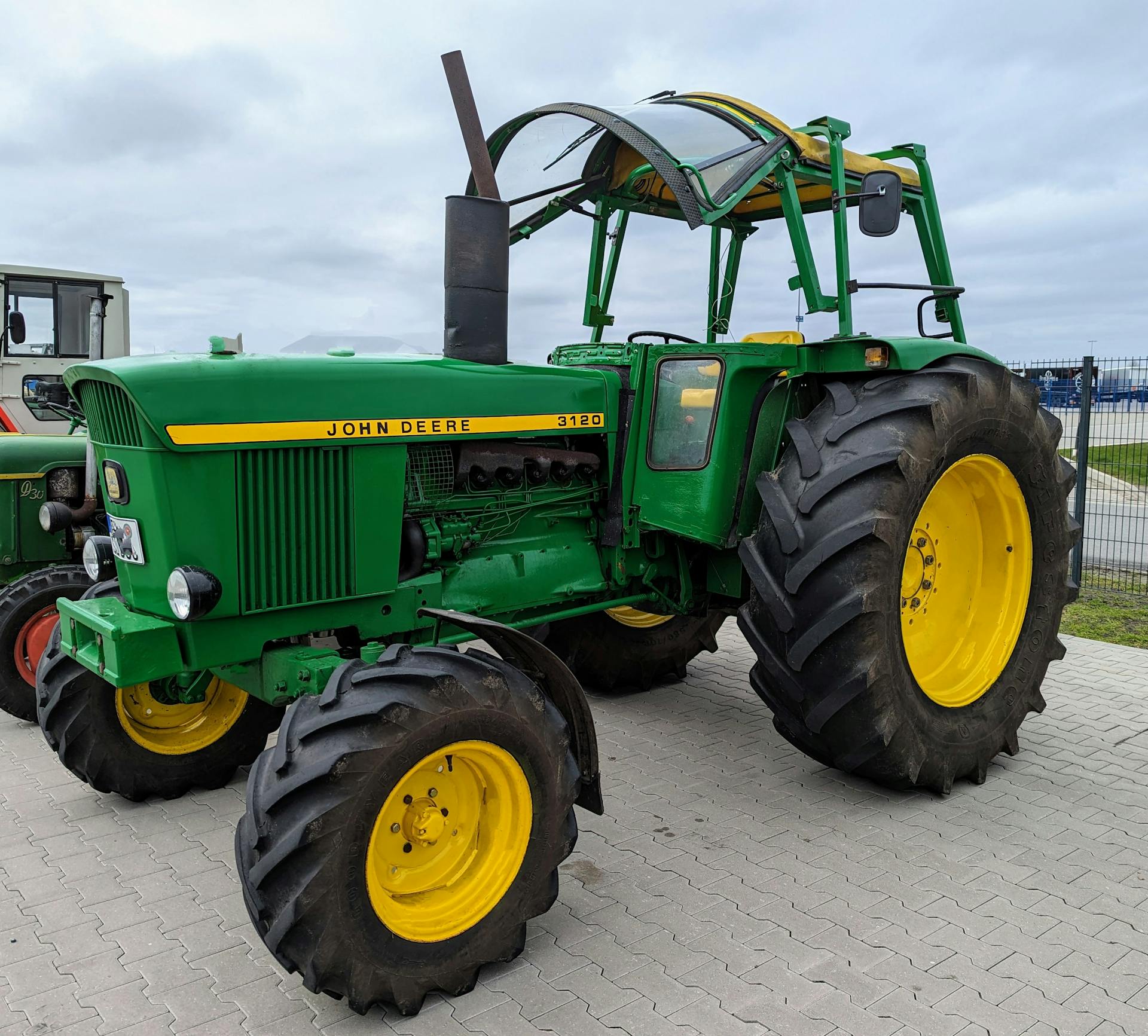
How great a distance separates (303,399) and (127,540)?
747 millimetres

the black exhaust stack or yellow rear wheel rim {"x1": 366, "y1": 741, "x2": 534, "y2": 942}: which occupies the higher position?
the black exhaust stack

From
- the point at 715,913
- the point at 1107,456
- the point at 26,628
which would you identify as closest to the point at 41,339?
the point at 26,628

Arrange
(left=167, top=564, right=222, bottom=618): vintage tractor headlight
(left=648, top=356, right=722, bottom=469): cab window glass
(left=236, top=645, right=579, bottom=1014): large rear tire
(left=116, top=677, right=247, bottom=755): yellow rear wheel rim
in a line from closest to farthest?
(left=236, top=645, right=579, bottom=1014): large rear tire → (left=167, top=564, right=222, bottom=618): vintage tractor headlight → (left=116, top=677, right=247, bottom=755): yellow rear wheel rim → (left=648, top=356, right=722, bottom=469): cab window glass

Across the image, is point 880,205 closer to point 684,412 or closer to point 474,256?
point 684,412

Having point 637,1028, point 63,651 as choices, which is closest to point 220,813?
point 63,651

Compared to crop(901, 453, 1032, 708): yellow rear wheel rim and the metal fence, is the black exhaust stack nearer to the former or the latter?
crop(901, 453, 1032, 708): yellow rear wheel rim

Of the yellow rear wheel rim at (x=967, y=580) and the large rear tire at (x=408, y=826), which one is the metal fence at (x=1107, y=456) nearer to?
the yellow rear wheel rim at (x=967, y=580)

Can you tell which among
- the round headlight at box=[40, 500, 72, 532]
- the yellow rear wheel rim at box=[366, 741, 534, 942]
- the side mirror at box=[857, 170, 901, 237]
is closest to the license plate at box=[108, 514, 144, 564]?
the yellow rear wheel rim at box=[366, 741, 534, 942]

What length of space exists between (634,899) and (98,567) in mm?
2257

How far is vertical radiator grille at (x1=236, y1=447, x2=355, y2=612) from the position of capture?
314 cm

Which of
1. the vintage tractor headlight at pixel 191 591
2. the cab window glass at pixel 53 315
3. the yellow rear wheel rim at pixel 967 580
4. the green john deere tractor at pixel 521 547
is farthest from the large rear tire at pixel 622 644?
the cab window glass at pixel 53 315

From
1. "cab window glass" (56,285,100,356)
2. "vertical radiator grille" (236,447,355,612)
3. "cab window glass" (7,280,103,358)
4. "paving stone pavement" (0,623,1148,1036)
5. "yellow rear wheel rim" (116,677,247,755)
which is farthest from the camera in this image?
"cab window glass" (56,285,100,356)

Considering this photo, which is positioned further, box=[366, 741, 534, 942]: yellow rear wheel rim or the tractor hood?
the tractor hood

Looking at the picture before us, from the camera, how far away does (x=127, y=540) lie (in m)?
3.25
